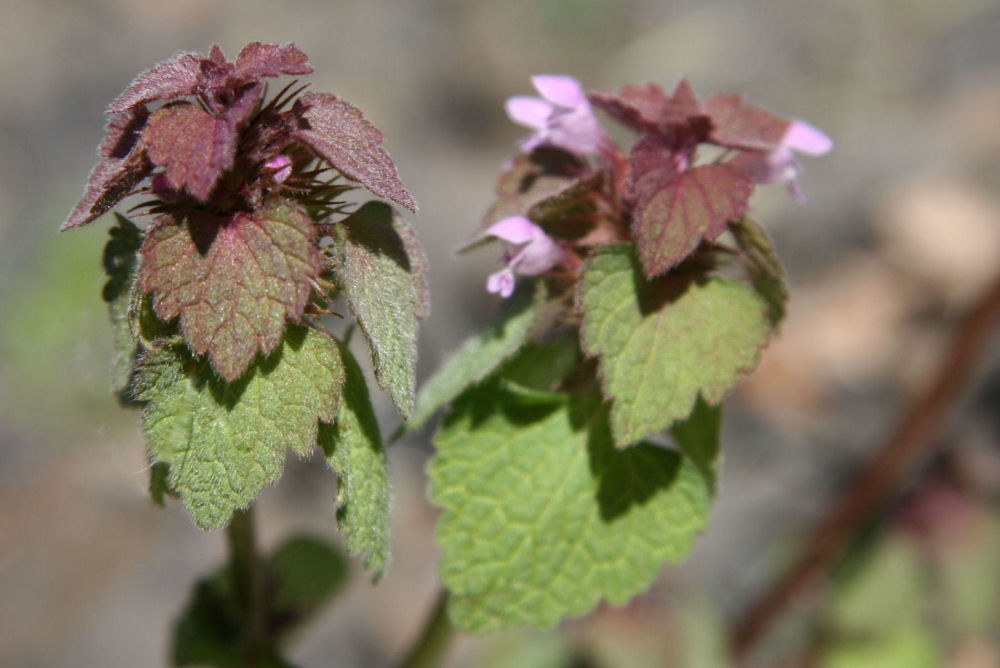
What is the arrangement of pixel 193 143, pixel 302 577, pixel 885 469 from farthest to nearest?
pixel 885 469, pixel 302 577, pixel 193 143

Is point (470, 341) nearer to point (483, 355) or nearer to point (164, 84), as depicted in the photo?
point (483, 355)

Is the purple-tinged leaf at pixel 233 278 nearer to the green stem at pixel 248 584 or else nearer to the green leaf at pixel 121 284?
the green leaf at pixel 121 284

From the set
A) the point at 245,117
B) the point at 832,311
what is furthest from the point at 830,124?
the point at 245,117

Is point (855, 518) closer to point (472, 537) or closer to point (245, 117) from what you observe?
point (472, 537)

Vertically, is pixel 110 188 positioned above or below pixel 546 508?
above

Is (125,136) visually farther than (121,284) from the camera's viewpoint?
No

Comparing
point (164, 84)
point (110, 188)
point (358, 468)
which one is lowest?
point (358, 468)

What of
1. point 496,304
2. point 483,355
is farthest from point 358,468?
point 496,304

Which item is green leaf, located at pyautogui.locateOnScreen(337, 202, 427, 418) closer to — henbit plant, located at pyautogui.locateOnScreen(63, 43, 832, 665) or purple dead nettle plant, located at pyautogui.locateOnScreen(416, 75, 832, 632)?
henbit plant, located at pyautogui.locateOnScreen(63, 43, 832, 665)
